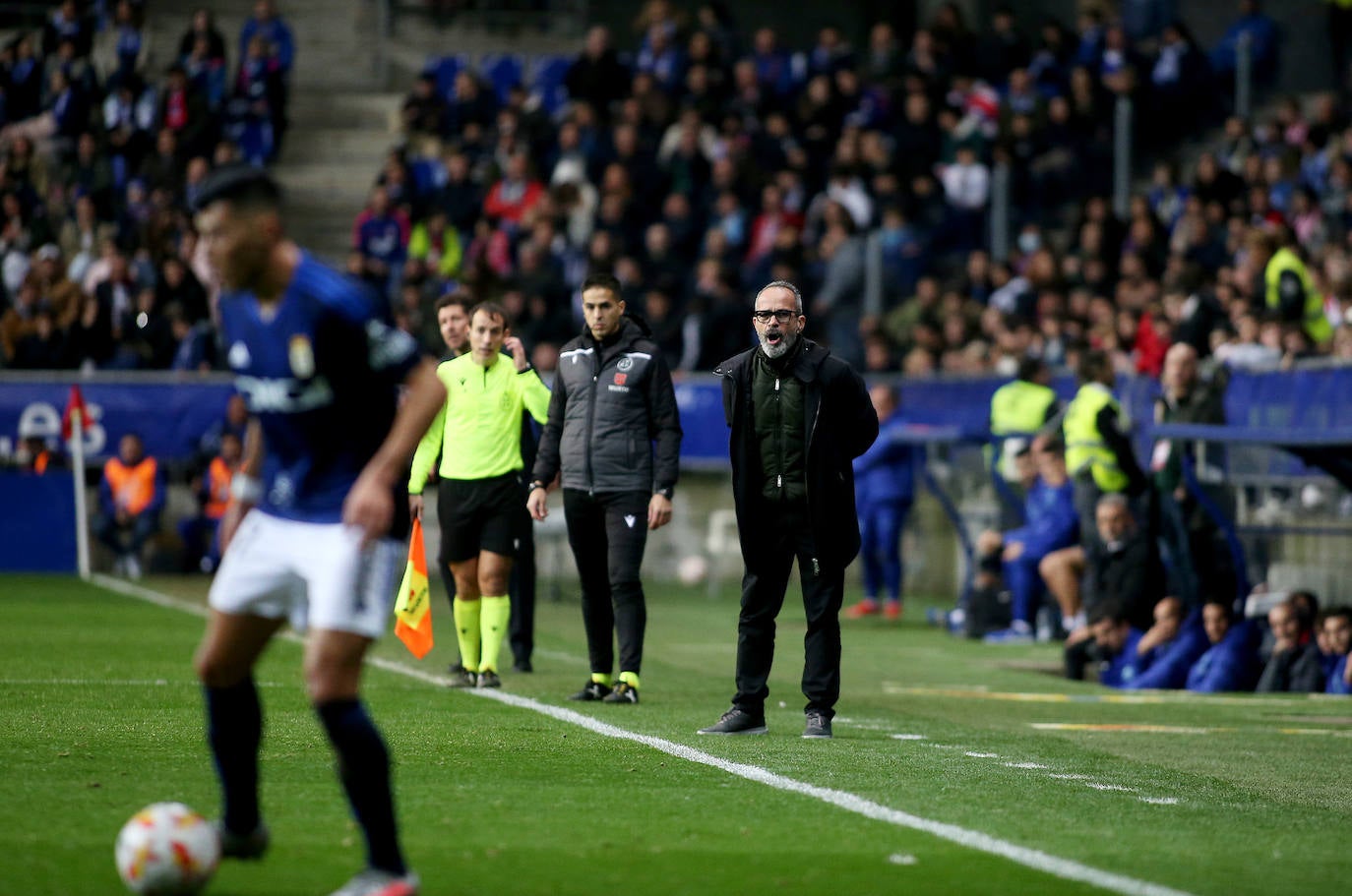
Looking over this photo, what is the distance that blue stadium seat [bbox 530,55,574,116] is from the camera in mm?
29156

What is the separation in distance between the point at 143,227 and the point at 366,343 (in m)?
20.0

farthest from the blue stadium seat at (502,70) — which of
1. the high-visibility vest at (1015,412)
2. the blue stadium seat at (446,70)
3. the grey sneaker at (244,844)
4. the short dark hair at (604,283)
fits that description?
the grey sneaker at (244,844)

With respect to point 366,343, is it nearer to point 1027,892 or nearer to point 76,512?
point 1027,892

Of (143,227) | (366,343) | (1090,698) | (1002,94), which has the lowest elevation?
(1090,698)

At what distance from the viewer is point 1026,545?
17391 mm

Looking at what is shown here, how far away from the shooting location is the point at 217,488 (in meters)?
22.3

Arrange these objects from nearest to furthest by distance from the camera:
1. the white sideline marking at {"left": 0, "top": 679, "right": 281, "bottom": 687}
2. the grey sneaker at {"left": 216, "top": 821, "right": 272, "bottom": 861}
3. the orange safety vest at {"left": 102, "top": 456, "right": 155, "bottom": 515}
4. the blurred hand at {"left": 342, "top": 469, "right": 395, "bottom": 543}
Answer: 1. the blurred hand at {"left": 342, "top": 469, "right": 395, "bottom": 543}
2. the grey sneaker at {"left": 216, "top": 821, "right": 272, "bottom": 861}
3. the white sideline marking at {"left": 0, "top": 679, "right": 281, "bottom": 687}
4. the orange safety vest at {"left": 102, "top": 456, "right": 155, "bottom": 515}

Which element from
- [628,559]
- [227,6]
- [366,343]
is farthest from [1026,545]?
[227,6]

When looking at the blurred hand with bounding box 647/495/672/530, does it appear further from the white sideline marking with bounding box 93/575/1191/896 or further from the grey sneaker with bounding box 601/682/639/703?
the white sideline marking with bounding box 93/575/1191/896

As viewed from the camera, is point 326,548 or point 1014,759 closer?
point 326,548

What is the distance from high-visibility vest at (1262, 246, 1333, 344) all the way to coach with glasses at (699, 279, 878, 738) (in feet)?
29.4

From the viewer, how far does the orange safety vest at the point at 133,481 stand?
2223 cm

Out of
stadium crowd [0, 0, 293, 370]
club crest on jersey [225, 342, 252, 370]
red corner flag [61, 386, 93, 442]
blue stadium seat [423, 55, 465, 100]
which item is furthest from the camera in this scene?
blue stadium seat [423, 55, 465, 100]

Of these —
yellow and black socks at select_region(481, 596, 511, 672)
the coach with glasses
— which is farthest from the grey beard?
yellow and black socks at select_region(481, 596, 511, 672)
